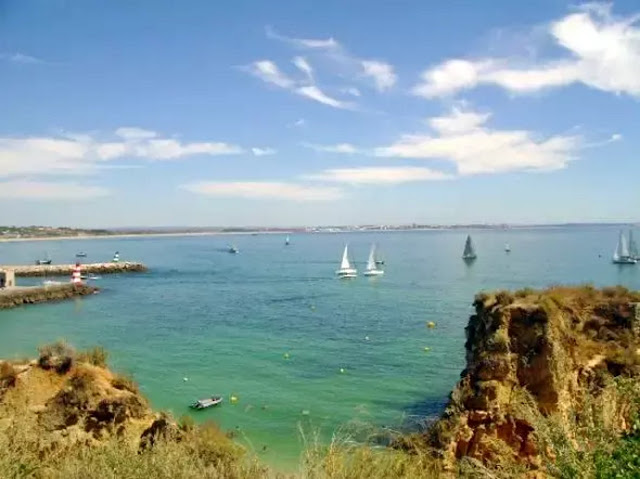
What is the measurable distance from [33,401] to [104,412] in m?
1.73

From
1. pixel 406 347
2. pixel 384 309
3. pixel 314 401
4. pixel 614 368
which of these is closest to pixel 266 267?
pixel 384 309

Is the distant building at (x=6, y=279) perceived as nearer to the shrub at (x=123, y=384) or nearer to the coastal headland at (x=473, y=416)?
the coastal headland at (x=473, y=416)

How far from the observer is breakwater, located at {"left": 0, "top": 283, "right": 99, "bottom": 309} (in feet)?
188

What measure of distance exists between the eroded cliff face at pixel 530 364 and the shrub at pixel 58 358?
381 inches

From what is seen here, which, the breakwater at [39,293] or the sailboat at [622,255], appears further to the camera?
the sailboat at [622,255]

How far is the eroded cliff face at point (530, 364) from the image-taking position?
49.1 ft

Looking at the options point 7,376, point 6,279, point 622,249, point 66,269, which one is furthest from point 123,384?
point 622,249

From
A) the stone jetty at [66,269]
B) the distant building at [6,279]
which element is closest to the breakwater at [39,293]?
the distant building at [6,279]

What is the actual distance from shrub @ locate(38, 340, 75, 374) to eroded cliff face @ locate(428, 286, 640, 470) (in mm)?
9667

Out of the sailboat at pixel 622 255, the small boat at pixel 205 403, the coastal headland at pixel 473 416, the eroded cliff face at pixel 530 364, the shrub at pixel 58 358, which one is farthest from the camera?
the sailboat at pixel 622 255

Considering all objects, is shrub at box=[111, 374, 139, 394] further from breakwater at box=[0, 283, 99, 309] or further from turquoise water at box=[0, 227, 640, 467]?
breakwater at box=[0, 283, 99, 309]

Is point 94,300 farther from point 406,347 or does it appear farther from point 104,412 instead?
point 104,412

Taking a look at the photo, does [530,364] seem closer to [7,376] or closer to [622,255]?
[7,376]

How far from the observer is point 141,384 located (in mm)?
26625
